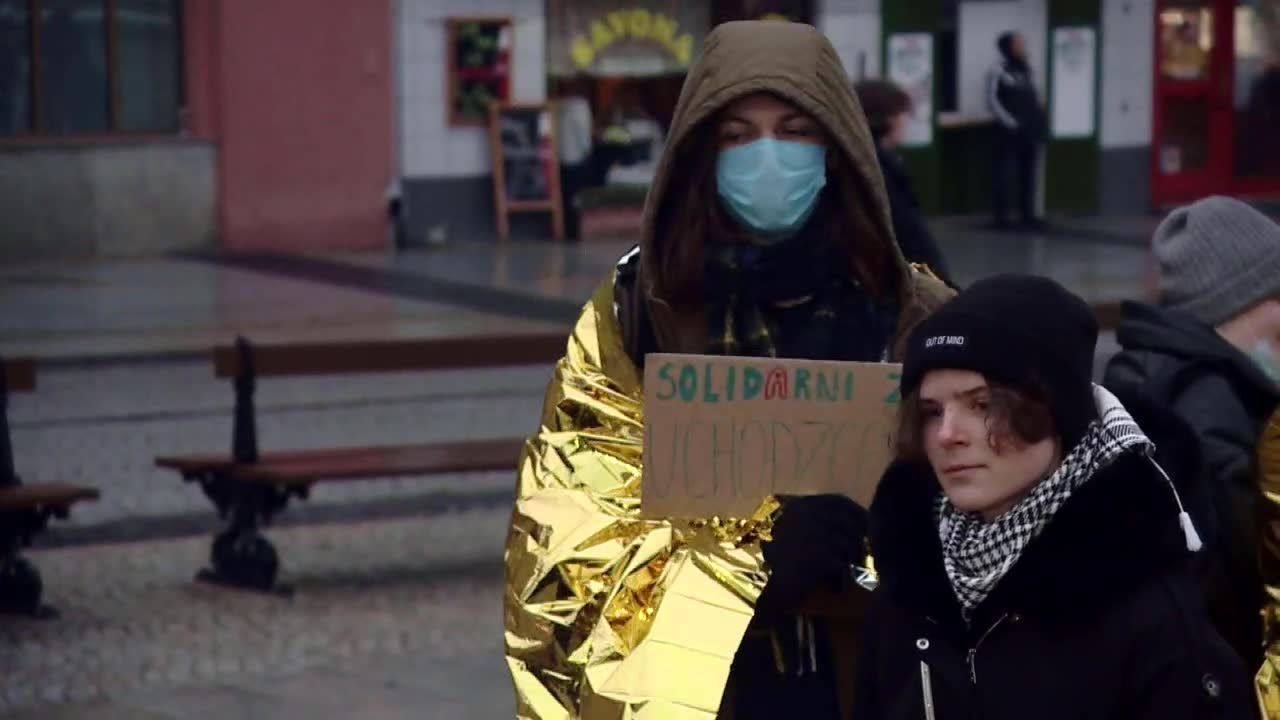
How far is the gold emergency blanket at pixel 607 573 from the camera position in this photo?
10.4 ft

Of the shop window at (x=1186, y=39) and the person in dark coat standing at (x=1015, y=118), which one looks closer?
the person in dark coat standing at (x=1015, y=118)

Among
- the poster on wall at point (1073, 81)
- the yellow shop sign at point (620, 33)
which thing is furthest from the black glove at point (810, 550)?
the poster on wall at point (1073, 81)

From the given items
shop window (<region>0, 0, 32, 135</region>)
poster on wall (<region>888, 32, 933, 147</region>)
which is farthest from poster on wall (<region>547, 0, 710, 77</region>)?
shop window (<region>0, 0, 32, 135</region>)

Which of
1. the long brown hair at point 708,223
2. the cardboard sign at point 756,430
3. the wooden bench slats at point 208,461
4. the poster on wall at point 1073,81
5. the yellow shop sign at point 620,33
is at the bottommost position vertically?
the wooden bench slats at point 208,461

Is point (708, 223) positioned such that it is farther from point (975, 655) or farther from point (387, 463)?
point (387, 463)

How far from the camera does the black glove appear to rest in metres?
3.10

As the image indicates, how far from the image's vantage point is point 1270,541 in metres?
3.22

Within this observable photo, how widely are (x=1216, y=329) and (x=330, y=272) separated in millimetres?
16013

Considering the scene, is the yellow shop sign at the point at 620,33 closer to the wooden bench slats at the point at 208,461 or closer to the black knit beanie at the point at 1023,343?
the wooden bench slats at the point at 208,461

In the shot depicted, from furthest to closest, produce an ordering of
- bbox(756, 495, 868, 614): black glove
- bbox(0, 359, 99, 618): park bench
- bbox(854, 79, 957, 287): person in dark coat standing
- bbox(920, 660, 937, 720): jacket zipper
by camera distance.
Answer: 1. bbox(0, 359, 99, 618): park bench
2. bbox(854, 79, 957, 287): person in dark coat standing
3. bbox(756, 495, 868, 614): black glove
4. bbox(920, 660, 937, 720): jacket zipper

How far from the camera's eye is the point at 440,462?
8406 millimetres

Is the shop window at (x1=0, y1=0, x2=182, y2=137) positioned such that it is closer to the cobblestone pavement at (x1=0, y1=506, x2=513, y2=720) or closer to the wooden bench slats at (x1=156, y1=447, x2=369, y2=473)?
the cobblestone pavement at (x1=0, y1=506, x2=513, y2=720)

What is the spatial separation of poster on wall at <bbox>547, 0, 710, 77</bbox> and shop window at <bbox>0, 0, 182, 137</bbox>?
364 centimetres

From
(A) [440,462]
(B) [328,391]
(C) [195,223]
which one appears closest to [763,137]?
(A) [440,462]
